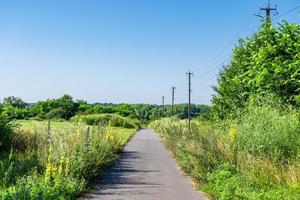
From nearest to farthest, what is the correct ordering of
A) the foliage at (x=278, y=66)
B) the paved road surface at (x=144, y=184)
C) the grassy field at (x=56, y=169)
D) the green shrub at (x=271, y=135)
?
the grassy field at (x=56, y=169), the paved road surface at (x=144, y=184), the green shrub at (x=271, y=135), the foliage at (x=278, y=66)

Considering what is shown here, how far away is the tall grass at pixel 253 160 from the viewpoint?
37.6ft

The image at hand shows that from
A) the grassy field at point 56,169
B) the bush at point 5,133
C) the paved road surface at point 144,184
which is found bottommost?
the paved road surface at point 144,184

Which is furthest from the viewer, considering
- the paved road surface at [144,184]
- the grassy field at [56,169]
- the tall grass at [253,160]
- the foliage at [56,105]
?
the foliage at [56,105]

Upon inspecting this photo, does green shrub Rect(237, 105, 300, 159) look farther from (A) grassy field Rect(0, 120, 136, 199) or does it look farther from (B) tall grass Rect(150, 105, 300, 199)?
(A) grassy field Rect(0, 120, 136, 199)

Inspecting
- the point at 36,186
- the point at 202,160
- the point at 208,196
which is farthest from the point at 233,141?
the point at 36,186

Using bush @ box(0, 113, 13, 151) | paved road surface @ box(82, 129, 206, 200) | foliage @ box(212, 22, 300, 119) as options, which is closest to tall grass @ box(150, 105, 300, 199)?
paved road surface @ box(82, 129, 206, 200)

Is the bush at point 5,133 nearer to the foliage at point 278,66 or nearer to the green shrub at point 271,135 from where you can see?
the green shrub at point 271,135

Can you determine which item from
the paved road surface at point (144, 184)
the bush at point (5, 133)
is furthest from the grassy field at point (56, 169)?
the bush at point (5, 133)

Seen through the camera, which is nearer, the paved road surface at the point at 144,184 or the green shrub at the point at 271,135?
the paved road surface at the point at 144,184

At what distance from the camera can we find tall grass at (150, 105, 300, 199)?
11.5 m

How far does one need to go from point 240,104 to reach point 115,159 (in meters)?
10.5

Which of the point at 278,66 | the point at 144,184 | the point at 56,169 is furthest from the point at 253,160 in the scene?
the point at 278,66

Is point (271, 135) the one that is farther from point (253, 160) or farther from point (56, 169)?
point (56, 169)

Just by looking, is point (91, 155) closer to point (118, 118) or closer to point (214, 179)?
point (214, 179)
